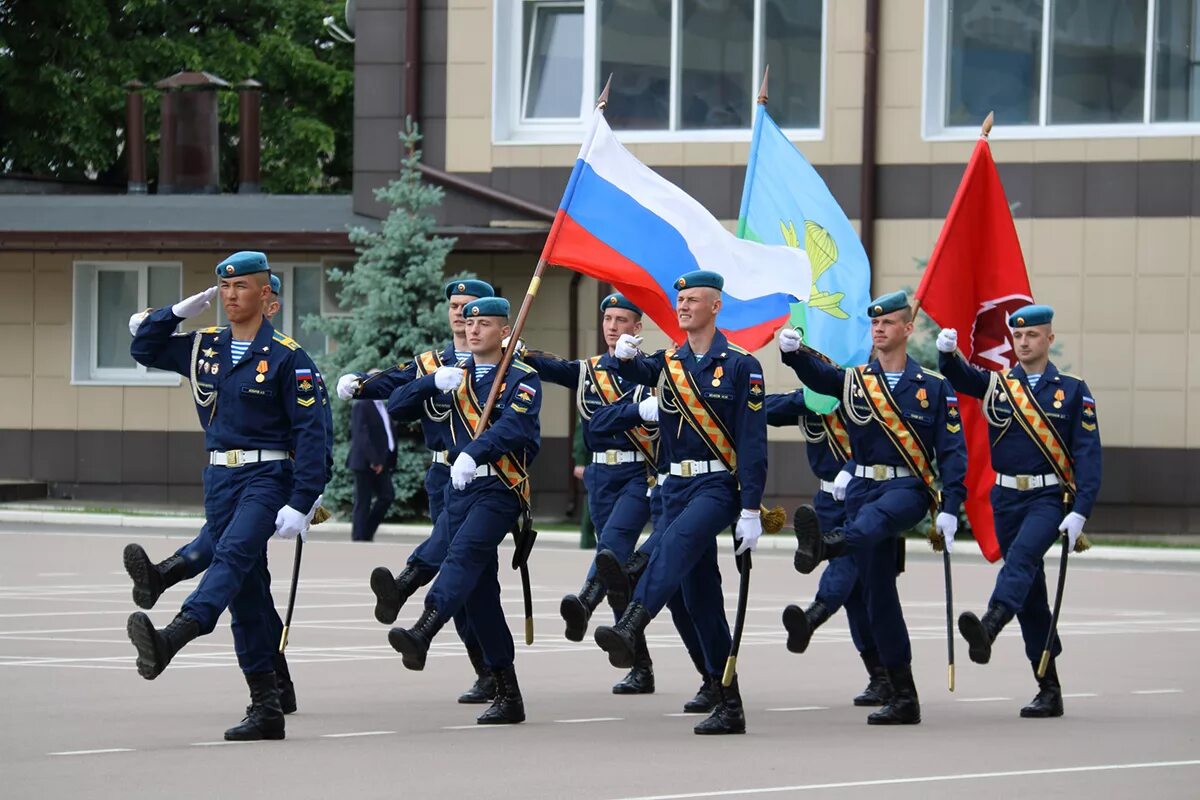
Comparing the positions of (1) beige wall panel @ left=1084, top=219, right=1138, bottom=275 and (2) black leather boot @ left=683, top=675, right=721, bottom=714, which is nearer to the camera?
(2) black leather boot @ left=683, top=675, right=721, bottom=714

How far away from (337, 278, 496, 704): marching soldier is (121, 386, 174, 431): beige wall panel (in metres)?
17.4

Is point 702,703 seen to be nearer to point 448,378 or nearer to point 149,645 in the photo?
point 448,378

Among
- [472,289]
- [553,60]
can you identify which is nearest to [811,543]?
[472,289]

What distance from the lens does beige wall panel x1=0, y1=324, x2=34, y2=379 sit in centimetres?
2950

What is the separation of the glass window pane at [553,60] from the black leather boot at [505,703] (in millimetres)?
17723

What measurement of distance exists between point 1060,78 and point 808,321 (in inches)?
555

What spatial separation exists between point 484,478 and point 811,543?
65.5 inches

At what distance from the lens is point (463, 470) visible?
35.8 feet

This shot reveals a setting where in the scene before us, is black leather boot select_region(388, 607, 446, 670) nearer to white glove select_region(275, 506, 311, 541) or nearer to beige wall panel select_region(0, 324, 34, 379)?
white glove select_region(275, 506, 311, 541)

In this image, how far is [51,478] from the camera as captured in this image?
29.4 meters

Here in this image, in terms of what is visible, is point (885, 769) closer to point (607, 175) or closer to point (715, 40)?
point (607, 175)

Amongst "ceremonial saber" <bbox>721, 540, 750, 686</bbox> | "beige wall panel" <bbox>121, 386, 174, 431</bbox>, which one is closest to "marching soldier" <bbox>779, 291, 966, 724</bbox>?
"ceremonial saber" <bbox>721, 540, 750, 686</bbox>

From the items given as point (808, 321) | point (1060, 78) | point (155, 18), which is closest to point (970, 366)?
point (808, 321)

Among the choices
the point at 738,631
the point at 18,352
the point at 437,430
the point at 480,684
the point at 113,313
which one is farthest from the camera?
the point at 113,313
